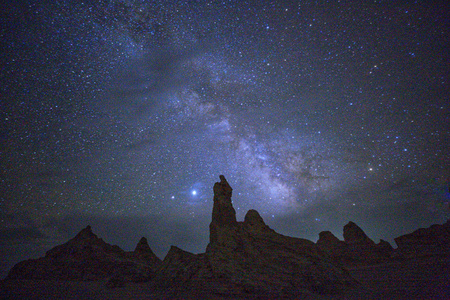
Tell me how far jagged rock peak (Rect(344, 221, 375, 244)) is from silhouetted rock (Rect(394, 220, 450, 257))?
766 cm

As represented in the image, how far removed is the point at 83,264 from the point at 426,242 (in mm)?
77357

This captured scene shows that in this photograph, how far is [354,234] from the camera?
202ft

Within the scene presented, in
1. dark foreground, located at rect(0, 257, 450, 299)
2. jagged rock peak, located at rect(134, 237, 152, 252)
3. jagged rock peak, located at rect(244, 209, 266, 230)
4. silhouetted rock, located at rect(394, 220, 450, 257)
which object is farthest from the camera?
silhouetted rock, located at rect(394, 220, 450, 257)

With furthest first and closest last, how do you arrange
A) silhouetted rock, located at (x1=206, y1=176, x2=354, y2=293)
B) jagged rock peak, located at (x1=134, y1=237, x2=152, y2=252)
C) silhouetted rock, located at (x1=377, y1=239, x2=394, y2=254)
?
silhouetted rock, located at (x1=377, y1=239, x2=394, y2=254) → jagged rock peak, located at (x1=134, y1=237, x2=152, y2=252) → silhouetted rock, located at (x1=206, y1=176, x2=354, y2=293)

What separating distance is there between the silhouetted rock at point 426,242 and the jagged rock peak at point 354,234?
25.1 feet

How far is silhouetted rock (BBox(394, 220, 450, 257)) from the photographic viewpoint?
46406mm

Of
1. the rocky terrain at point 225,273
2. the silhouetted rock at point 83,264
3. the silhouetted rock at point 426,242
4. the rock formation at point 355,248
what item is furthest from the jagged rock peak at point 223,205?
the silhouetted rock at point 426,242

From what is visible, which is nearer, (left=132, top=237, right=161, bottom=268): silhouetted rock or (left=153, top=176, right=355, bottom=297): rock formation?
(left=153, top=176, right=355, bottom=297): rock formation

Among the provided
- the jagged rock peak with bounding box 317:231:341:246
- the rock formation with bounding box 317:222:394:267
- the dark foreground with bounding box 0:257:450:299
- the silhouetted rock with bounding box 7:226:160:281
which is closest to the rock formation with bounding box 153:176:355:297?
the dark foreground with bounding box 0:257:450:299

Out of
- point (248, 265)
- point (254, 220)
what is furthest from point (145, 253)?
point (248, 265)

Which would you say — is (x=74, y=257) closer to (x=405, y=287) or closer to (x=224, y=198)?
Answer: (x=224, y=198)

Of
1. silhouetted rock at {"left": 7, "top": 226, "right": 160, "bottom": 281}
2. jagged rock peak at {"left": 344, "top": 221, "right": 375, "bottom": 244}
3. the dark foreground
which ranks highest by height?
jagged rock peak at {"left": 344, "top": 221, "right": 375, "bottom": 244}

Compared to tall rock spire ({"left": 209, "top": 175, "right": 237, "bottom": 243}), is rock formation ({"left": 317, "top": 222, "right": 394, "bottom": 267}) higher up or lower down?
lower down

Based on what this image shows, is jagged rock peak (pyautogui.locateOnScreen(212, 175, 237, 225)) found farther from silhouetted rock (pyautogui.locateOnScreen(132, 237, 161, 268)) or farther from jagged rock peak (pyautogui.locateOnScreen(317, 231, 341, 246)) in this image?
jagged rock peak (pyautogui.locateOnScreen(317, 231, 341, 246))
